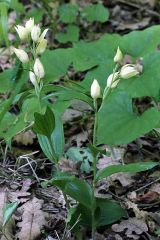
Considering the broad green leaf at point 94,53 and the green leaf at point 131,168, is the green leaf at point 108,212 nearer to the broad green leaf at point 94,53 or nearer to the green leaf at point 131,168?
the green leaf at point 131,168

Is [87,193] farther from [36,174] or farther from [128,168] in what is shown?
[36,174]

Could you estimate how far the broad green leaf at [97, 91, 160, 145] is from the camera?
1574 millimetres

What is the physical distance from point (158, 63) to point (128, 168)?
66 cm

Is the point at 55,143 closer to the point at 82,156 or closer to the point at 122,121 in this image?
the point at 122,121

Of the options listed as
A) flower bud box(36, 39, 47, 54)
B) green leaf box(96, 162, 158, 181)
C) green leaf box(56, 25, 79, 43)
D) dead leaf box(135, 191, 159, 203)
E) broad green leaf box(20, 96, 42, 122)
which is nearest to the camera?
green leaf box(96, 162, 158, 181)

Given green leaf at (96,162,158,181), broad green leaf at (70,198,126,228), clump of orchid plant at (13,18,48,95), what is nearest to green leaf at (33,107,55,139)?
clump of orchid plant at (13,18,48,95)

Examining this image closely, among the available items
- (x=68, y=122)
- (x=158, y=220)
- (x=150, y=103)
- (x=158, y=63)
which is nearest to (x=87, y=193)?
(x=158, y=220)

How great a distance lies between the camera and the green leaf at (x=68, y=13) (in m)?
3.24

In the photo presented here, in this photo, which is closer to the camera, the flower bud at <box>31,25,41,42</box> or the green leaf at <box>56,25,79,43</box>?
the flower bud at <box>31,25,41,42</box>

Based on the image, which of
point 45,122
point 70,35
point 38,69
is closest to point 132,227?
point 45,122

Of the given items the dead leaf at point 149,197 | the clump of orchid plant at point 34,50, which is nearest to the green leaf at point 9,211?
the clump of orchid plant at point 34,50

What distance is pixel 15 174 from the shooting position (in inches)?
79.0

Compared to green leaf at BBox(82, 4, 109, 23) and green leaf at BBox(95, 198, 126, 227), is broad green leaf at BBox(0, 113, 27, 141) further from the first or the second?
green leaf at BBox(82, 4, 109, 23)

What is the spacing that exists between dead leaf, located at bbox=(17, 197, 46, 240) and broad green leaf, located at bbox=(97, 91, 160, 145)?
0.39 metres
